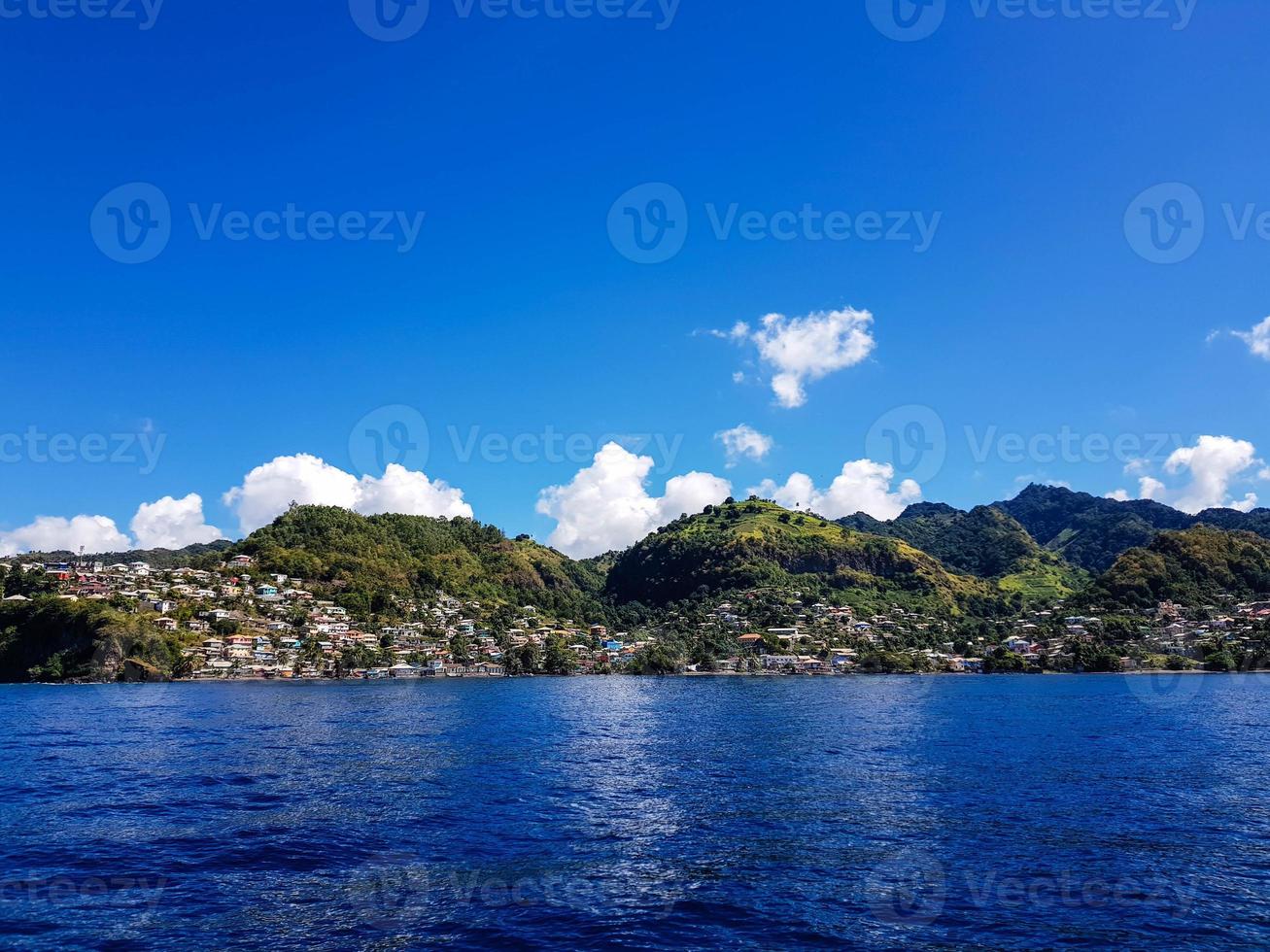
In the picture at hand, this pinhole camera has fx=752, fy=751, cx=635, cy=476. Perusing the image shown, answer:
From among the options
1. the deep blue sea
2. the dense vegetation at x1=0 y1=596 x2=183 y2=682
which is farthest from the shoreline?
the deep blue sea

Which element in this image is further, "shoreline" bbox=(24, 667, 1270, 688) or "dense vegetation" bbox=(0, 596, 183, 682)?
"dense vegetation" bbox=(0, 596, 183, 682)

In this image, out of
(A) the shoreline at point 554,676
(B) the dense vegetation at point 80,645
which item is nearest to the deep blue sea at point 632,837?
(A) the shoreline at point 554,676

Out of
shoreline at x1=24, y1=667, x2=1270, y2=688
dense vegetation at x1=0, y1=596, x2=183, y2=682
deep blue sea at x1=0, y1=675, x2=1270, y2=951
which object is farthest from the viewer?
dense vegetation at x1=0, y1=596, x2=183, y2=682

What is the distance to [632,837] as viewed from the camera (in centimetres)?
3312

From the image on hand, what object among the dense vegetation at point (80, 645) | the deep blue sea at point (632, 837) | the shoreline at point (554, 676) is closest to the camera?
the deep blue sea at point (632, 837)

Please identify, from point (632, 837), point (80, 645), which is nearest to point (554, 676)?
point (80, 645)

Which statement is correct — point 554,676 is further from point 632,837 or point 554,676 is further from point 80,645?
point 632,837

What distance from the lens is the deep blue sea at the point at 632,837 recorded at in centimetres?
2267

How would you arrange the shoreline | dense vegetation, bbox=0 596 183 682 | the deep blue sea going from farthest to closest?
1. dense vegetation, bbox=0 596 183 682
2. the shoreline
3. the deep blue sea

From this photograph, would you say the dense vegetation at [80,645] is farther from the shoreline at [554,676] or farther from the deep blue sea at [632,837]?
the deep blue sea at [632,837]

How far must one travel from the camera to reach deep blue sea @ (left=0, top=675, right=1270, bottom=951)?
2267 cm

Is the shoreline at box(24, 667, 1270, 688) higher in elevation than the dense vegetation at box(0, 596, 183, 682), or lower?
lower

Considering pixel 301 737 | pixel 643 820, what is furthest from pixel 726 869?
pixel 301 737

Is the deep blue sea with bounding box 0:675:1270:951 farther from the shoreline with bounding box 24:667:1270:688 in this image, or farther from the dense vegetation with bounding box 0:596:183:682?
the dense vegetation with bounding box 0:596:183:682
